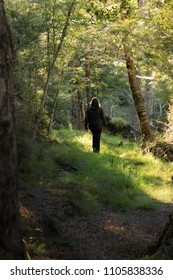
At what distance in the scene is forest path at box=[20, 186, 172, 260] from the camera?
4.94 metres

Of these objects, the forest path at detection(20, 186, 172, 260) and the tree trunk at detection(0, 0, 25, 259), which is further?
the forest path at detection(20, 186, 172, 260)

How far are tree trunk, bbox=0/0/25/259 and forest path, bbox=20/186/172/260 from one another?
0.75 meters

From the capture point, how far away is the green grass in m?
7.96

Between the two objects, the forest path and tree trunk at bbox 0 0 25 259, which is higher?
tree trunk at bbox 0 0 25 259

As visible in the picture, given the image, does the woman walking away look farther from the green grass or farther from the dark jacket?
the green grass

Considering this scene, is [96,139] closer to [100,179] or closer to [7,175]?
[100,179]

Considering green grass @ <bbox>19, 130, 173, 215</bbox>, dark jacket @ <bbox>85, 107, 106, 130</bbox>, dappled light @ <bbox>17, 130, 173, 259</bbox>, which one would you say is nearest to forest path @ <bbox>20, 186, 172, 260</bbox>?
dappled light @ <bbox>17, 130, 173, 259</bbox>

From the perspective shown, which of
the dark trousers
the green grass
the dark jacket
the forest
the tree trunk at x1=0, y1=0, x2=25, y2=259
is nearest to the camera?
the tree trunk at x1=0, y1=0, x2=25, y2=259

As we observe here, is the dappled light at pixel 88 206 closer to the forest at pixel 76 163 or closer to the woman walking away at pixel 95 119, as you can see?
the forest at pixel 76 163

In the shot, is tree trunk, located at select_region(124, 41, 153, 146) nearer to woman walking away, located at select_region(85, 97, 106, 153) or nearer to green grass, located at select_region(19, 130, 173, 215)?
green grass, located at select_region(19, 130, 173, 215)

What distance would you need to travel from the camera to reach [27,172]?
8.78 meters

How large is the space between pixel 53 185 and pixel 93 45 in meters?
10.3

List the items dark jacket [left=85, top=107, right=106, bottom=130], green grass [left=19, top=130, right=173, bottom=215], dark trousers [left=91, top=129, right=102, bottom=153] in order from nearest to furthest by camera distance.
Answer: green grass [left=19, top=130, right=173, bottom=215] < dark jacket [left=85, top=107, right=106, bottom=130] < dark trousers [left=91, top=129, right=102, bottom=153]

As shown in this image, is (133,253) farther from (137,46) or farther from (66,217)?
(137,46)
